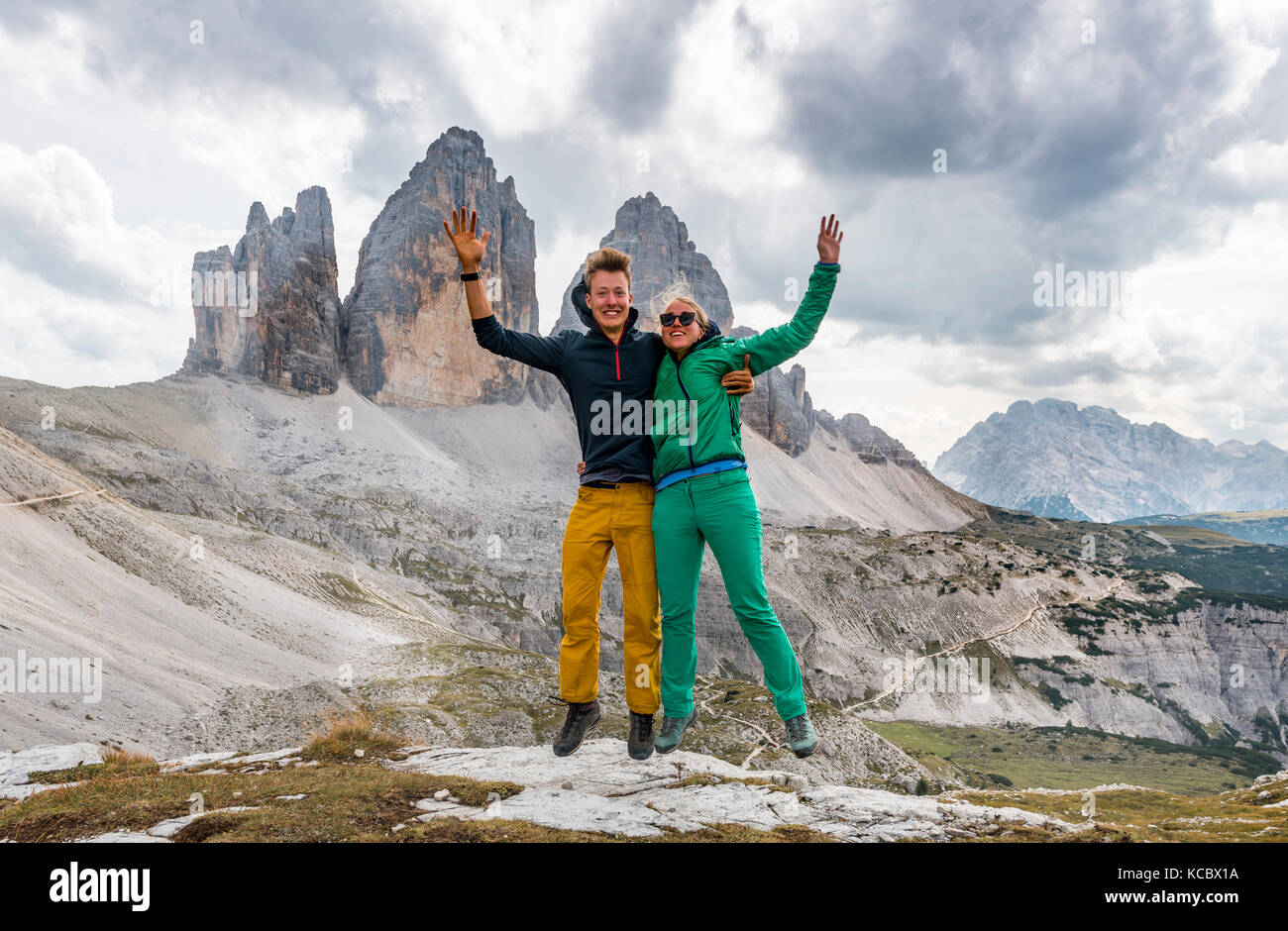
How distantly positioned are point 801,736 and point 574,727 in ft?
8.03

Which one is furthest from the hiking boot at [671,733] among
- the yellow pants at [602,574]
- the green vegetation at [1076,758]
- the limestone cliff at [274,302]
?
the limestone cliff at [274,302]

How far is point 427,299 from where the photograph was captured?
14350 cm

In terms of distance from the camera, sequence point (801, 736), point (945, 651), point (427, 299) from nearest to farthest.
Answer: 1. point (801, 736)
2. point (945, 651)
3. point (427, 299)

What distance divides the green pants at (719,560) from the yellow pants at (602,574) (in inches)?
5.7

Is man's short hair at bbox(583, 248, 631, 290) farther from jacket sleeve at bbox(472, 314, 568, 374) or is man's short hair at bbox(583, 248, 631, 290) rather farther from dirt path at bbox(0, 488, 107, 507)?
dirt path at bbox(0, 488, 107, 507)

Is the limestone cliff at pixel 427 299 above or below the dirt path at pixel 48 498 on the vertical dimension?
above

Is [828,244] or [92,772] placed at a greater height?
[828,244]

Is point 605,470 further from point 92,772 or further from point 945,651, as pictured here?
point 945,651

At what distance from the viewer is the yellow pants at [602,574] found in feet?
22.4

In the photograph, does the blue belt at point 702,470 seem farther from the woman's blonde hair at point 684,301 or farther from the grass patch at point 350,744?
the grass patch at point 350,744

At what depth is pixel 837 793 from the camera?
7.02 m

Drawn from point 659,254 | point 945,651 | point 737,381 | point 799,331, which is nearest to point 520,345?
point 737,381
